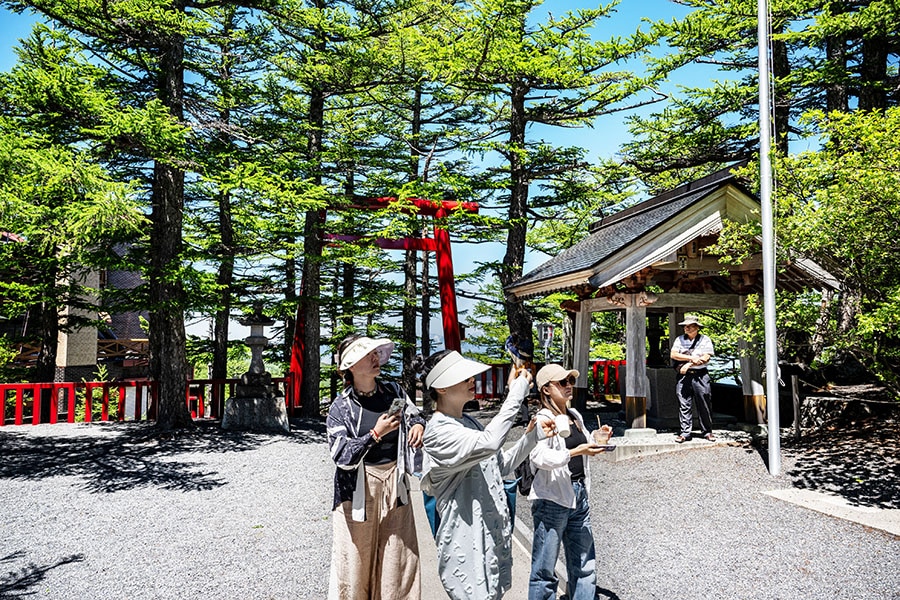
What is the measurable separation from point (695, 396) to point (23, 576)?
8.16 m

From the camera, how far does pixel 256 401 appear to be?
38.1ft

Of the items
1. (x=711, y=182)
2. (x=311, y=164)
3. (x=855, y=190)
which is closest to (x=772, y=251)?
(x=855, y=190)

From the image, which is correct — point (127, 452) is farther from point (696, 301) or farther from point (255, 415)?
point (696, 301)

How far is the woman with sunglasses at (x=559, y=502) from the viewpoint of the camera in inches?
133

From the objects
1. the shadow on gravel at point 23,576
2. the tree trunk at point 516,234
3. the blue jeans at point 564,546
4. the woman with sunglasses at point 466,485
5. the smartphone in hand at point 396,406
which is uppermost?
the tree trunk at point 516,234

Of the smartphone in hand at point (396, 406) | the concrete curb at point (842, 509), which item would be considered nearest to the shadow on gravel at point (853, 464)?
the concrete curb at point (842, 509)

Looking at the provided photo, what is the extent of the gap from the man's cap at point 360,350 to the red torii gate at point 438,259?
31.5 feet

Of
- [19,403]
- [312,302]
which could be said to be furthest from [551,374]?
[19,403]

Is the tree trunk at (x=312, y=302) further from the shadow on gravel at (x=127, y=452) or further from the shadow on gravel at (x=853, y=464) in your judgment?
the shadow on gravel at (x=853, y=464)

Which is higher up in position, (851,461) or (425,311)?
(425,311)

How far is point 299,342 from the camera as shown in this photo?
1362 centimetres

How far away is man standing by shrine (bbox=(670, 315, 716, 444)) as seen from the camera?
829 centimetres

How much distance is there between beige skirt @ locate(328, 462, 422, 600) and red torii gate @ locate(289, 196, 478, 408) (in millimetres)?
10070

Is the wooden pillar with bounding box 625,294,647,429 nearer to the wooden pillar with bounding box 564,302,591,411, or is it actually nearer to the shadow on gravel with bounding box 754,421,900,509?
the shadow on gravel with bounding box 754,421,900,509
